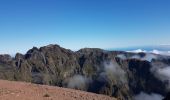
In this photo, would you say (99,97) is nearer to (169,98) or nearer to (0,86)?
(169,98)

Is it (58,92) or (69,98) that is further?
(58,92)

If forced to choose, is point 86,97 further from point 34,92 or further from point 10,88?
point 10,88

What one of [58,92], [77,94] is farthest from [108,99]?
[58,92]

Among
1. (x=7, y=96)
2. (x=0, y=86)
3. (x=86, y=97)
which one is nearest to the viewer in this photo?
(x=7, y=96)

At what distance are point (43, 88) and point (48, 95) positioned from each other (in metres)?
4.65

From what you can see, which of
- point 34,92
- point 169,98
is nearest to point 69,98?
point 34,92

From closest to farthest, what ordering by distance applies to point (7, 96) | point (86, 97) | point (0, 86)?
point (7, 96) < point (86, 97) < point (0, 86)

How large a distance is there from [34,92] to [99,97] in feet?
25.2

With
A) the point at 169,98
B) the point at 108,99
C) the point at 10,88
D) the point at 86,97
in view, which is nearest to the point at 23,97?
the point at 10,88

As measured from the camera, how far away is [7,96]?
3409 cm

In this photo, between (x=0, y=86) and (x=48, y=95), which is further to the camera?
(x=0, y=86)

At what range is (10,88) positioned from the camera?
3819cm

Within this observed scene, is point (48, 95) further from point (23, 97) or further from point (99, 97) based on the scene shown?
point (99, 97)

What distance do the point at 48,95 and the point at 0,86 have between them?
7345 millimetres
